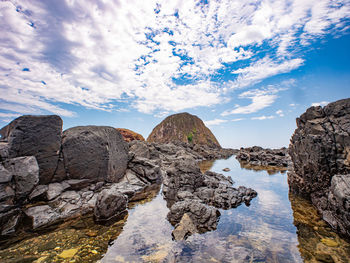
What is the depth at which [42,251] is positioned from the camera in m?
7.54

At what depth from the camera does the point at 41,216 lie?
10.1 metres

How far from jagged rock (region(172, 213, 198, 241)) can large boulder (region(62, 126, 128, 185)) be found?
30.5 feet

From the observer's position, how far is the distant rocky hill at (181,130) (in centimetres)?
14288

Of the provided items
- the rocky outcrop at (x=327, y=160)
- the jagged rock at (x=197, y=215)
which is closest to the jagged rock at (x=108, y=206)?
the jagged rock at (x=197, y=215)

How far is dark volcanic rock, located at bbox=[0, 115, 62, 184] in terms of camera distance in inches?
436

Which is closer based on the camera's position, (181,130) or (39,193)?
(39,193)

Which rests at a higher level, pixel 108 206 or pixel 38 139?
pixel 38 139

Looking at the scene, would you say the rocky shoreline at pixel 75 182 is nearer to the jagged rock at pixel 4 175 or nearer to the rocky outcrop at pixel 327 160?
the jagged rock at pixel 4 175

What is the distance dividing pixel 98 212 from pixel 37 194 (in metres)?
4.36

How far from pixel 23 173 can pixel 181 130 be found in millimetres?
137176

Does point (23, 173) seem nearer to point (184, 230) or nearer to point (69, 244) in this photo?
point (69, 244)

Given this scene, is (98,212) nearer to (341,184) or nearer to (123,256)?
(123,256)

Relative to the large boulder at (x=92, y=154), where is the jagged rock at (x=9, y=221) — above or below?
below

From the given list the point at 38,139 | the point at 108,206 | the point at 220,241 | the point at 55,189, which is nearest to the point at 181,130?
the point at 55,189
